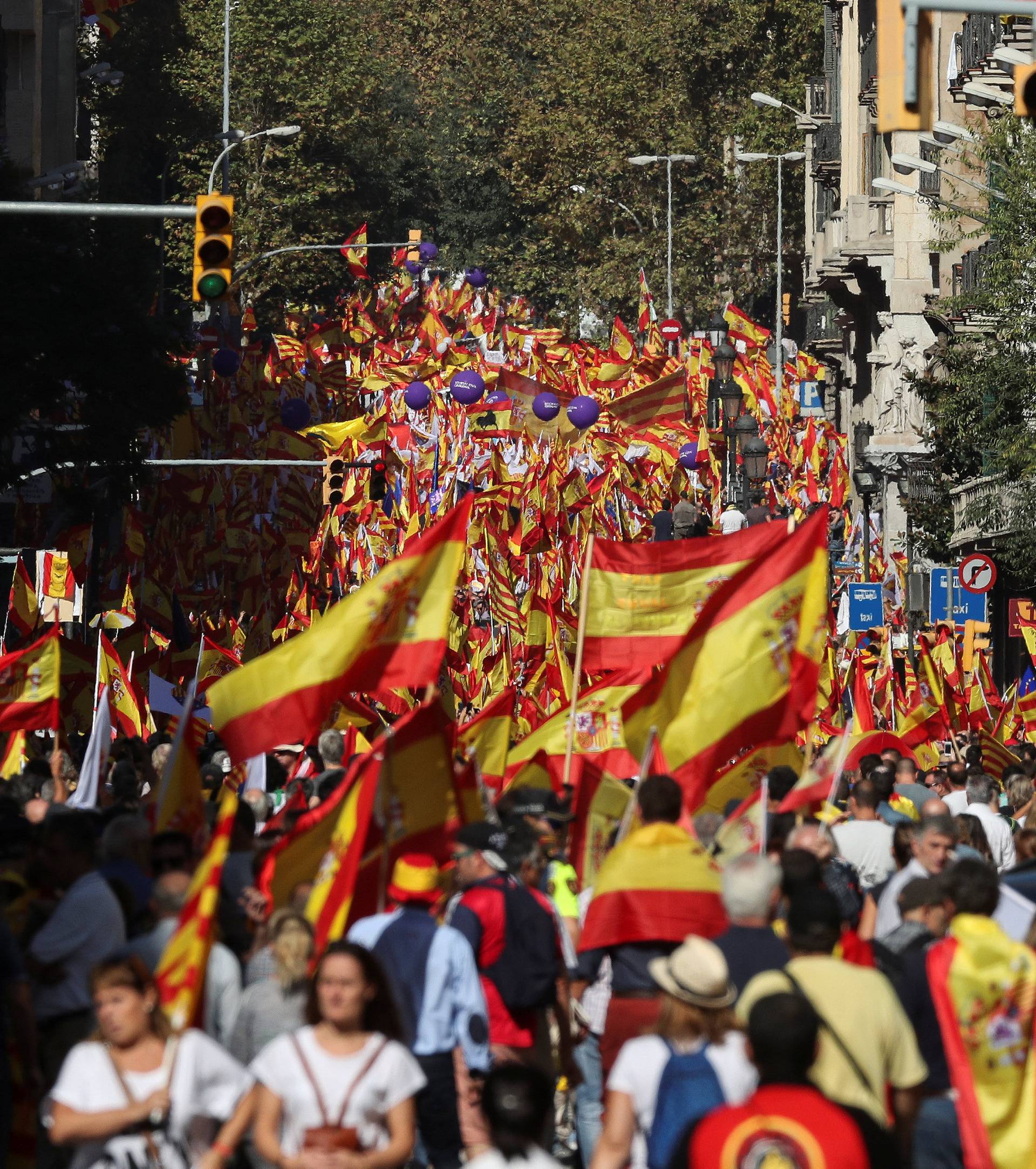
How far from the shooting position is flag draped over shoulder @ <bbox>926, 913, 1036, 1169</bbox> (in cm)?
676

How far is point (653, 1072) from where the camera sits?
Result: 6.18 meters

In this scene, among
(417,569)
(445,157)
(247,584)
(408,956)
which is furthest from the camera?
(445,157)

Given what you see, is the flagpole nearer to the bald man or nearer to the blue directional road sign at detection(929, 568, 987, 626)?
the bald man

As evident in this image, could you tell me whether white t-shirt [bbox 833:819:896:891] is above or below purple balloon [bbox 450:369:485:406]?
below

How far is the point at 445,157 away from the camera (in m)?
103

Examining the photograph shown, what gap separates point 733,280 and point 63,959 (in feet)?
229

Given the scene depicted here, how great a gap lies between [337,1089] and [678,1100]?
32.0 inches

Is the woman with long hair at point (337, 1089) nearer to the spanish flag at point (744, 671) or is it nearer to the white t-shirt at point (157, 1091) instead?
the white t-shirt at point (157, 1091)

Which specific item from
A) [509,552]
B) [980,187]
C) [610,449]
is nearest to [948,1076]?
[980,187]

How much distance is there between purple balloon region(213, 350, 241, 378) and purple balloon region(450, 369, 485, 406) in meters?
4.03

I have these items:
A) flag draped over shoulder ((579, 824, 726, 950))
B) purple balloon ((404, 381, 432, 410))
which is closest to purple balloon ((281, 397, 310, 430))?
purple balloon ((404, 381, 432, 410))

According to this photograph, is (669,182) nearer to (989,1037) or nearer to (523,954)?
(523,954)

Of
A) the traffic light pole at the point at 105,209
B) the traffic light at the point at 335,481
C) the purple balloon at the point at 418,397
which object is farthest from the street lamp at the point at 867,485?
the traffic light pole at the point at 105,209

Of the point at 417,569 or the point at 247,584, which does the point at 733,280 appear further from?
the point at 417,569
